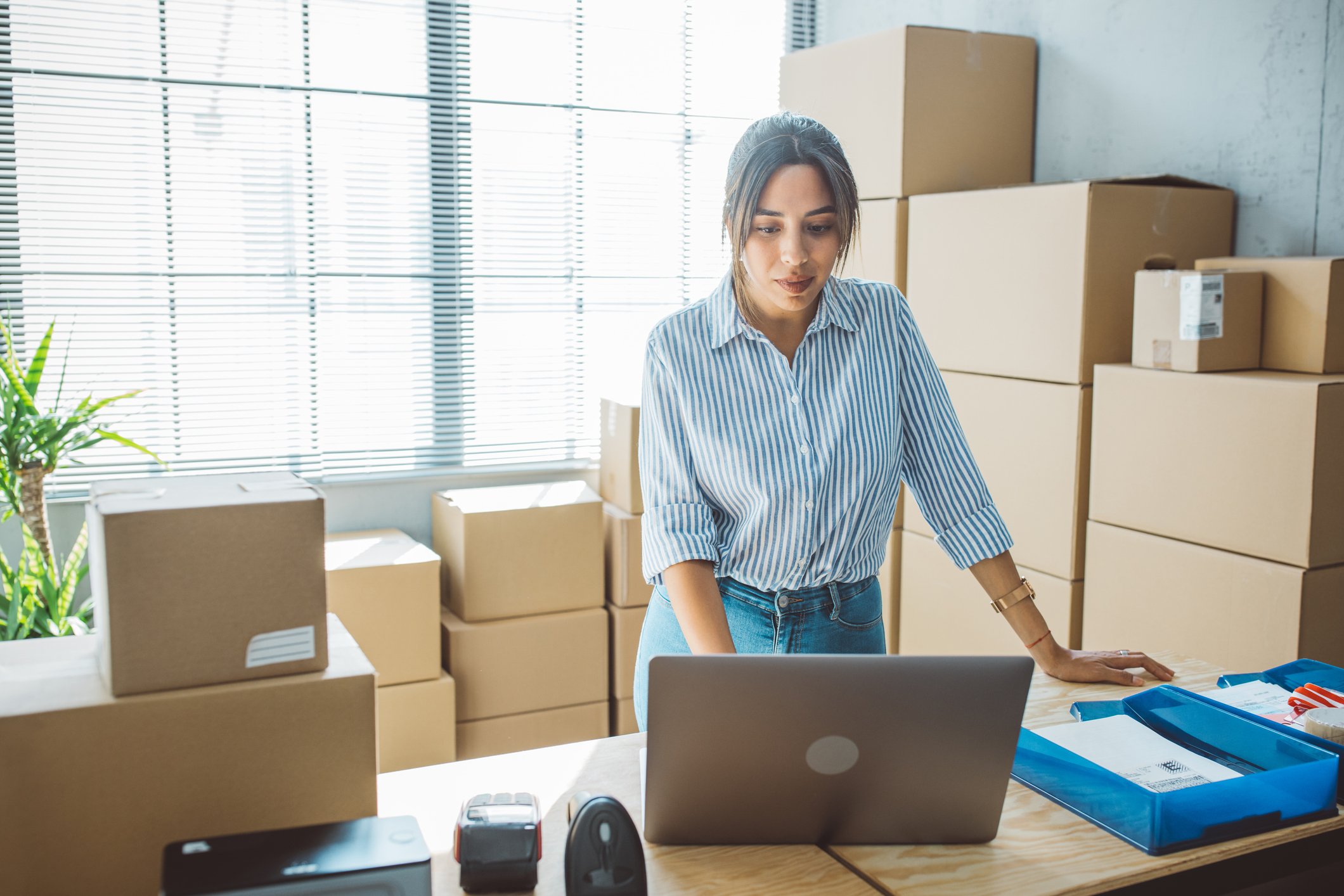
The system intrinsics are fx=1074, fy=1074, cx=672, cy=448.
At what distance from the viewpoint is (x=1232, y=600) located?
84.6 inches

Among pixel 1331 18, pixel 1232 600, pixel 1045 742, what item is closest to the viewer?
pixel 1045 742

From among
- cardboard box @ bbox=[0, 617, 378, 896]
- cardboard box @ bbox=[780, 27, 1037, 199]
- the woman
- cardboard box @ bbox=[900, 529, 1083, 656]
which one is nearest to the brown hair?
the woman

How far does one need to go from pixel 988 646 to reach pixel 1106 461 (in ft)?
2.10

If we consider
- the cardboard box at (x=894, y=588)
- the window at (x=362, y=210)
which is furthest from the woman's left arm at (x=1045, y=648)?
the window at (x=362, y=210)

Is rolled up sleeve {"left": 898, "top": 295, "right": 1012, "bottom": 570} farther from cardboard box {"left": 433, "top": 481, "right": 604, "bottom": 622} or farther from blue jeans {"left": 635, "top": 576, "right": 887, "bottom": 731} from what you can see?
cardboard box {"left": 433, "top": 481, "right": 604, "bottom": 622}

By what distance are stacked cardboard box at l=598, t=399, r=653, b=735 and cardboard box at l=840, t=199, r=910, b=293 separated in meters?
0.80

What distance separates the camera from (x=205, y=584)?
113cm

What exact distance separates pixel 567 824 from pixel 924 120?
7.79 ft

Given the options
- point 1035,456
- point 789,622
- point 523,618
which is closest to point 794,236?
point 789,622

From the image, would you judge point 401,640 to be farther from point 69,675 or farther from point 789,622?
point 69,675

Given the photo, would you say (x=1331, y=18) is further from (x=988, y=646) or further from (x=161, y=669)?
(x=161, y=669)

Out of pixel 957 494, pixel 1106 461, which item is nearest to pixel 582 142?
pixel 1106 461

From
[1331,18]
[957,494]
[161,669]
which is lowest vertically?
[161,669]

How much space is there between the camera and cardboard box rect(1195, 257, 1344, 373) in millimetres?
2152
